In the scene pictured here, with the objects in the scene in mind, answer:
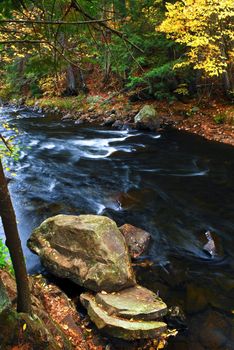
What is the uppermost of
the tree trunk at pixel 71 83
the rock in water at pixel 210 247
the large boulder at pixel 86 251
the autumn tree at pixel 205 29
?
the autumn tree at pixel 205 29

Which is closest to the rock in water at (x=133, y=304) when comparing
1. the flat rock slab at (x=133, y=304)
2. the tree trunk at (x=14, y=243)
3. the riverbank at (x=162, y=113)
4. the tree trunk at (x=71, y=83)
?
the flat rock slab at (x=133, y=304)

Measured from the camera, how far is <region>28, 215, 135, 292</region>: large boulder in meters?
5.80

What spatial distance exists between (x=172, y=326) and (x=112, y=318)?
3.36 ft

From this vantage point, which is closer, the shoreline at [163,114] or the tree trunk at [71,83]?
the shoreline at [163,114]

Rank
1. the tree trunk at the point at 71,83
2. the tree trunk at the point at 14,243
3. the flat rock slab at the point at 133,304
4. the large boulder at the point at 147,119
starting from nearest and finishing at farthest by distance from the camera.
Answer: the tree trunk at the point at 14,243, the flat rock slab at the point at 133,304, the large boulder at the point at 147,119, the tree trunk at the point at 71,83

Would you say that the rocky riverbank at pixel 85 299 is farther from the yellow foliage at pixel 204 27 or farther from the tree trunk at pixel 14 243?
the yellow foliage at pixel 204 27

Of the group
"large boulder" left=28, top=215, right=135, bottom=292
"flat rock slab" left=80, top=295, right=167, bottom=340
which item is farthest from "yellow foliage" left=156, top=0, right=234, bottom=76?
"flat rock slab" left=80, top=295, right=167, bottom=340

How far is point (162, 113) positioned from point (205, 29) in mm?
4969

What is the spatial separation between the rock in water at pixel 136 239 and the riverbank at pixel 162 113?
8485 millimetres

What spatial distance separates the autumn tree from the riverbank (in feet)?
5.21

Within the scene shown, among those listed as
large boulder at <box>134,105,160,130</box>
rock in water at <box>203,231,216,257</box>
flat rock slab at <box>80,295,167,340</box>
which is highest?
large boulder at <box>134,105,160,130</box>

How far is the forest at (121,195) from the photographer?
3.82 meters

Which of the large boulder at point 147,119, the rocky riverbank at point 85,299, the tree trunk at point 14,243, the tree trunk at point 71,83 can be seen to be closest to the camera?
the tree trunk at point 14,243

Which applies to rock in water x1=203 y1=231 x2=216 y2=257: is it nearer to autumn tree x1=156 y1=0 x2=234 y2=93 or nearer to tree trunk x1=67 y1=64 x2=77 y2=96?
autumn tree x1=156 y1=0 x2=234 y2=93
